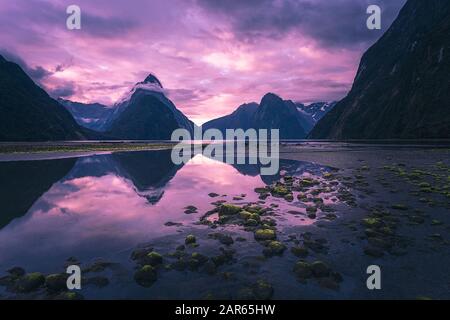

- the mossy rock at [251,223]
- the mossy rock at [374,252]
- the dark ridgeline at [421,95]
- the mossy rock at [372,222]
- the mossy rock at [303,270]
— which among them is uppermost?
the dark ridgeline at [421,95]

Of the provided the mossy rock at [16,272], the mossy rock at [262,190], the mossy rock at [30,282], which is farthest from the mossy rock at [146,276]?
the mossy rock at [262,190]

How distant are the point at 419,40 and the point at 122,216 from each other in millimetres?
213340

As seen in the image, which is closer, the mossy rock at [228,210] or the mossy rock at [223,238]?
the mossy rock at [223,238]

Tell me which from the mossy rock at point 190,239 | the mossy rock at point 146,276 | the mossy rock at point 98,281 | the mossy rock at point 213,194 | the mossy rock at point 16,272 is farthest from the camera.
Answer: the mossy rock at point 213,194

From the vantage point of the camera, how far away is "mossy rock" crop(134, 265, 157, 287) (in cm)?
1079

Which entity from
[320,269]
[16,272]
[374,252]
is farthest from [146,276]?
[374,252]

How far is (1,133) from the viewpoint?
17912 centimetres

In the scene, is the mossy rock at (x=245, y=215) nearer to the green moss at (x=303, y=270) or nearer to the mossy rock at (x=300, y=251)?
the mossy rock at (x=300, y=251)

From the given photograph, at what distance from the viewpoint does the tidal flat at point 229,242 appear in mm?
10289

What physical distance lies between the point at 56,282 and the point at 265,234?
10016 mm

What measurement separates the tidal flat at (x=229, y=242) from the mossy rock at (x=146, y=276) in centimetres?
4

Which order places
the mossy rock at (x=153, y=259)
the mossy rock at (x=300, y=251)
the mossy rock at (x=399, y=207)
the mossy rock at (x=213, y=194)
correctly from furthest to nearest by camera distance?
the mossy rock at (x=213, y=194) < the mossy rock at (x=399, y=207) < the mossy rock at (x=300, y=251) < the mossy rock at (x=153, y=259)

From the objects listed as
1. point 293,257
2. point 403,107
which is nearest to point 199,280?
point 293,257
